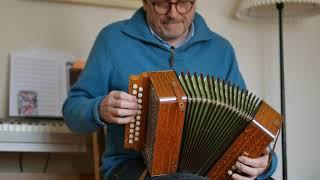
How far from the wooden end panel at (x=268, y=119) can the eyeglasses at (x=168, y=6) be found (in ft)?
1.38

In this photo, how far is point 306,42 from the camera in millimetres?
2312

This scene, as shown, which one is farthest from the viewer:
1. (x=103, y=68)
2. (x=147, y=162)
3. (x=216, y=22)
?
(x=216, y=22)

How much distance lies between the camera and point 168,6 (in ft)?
4.58

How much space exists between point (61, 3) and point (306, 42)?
119cm

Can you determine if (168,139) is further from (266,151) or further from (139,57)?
(139,57)

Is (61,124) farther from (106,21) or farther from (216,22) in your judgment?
(216,22)

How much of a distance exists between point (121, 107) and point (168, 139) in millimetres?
132

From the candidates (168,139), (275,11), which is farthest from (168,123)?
(275,11)

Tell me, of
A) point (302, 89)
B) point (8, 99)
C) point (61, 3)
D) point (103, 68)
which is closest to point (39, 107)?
point (8, 99)

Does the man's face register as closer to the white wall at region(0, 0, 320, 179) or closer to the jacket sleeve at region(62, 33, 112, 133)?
the jacket sleeve at region(62, 33, 112, 133)

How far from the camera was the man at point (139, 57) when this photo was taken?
1348mm

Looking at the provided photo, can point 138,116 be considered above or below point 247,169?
above

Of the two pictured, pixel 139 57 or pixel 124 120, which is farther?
pixel 139 57

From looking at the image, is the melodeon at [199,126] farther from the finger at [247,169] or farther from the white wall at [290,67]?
the white wall at [290,67]
